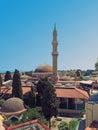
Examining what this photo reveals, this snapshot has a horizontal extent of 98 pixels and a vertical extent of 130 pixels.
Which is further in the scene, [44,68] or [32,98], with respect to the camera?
[44,68]

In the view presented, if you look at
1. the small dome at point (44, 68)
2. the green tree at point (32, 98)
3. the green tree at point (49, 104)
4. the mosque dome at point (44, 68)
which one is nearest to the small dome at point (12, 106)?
the green tree at point (49, 104)

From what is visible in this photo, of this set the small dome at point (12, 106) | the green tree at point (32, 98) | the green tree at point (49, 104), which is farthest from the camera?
the green tree at point (32, 98)

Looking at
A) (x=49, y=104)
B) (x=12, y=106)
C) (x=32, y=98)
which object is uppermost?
(x=32, y=98)

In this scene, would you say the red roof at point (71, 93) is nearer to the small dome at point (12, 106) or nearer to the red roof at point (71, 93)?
the red roof at point (71, 93)

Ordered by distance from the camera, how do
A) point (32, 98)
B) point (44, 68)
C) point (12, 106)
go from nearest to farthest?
point (12, 106) → point (32, 98) → point (44, 68)

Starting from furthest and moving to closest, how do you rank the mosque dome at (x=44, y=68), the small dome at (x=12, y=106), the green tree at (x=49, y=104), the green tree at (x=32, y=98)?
the mosque dome at (x=44, y=68) → the green tree at (x=32, y=98) → the small dome at (x=12, y=106) → the green tree at (x=49, y=104)

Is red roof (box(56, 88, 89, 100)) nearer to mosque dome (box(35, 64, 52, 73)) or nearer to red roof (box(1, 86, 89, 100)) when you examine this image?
red roof (box(1, 86, 89, 100))

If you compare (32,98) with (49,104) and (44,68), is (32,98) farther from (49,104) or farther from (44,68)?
(44,68)

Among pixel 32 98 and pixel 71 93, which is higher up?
pixel 71 93

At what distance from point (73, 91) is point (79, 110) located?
3.85m

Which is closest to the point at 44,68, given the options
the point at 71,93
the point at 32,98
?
the point at 71,93

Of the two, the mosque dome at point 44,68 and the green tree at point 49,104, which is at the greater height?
the mosque dome at point 44,68

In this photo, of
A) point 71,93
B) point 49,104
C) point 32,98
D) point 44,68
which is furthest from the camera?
point 44,68

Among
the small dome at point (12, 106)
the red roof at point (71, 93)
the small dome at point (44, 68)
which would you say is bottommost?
the small dome at point (12, 106)
